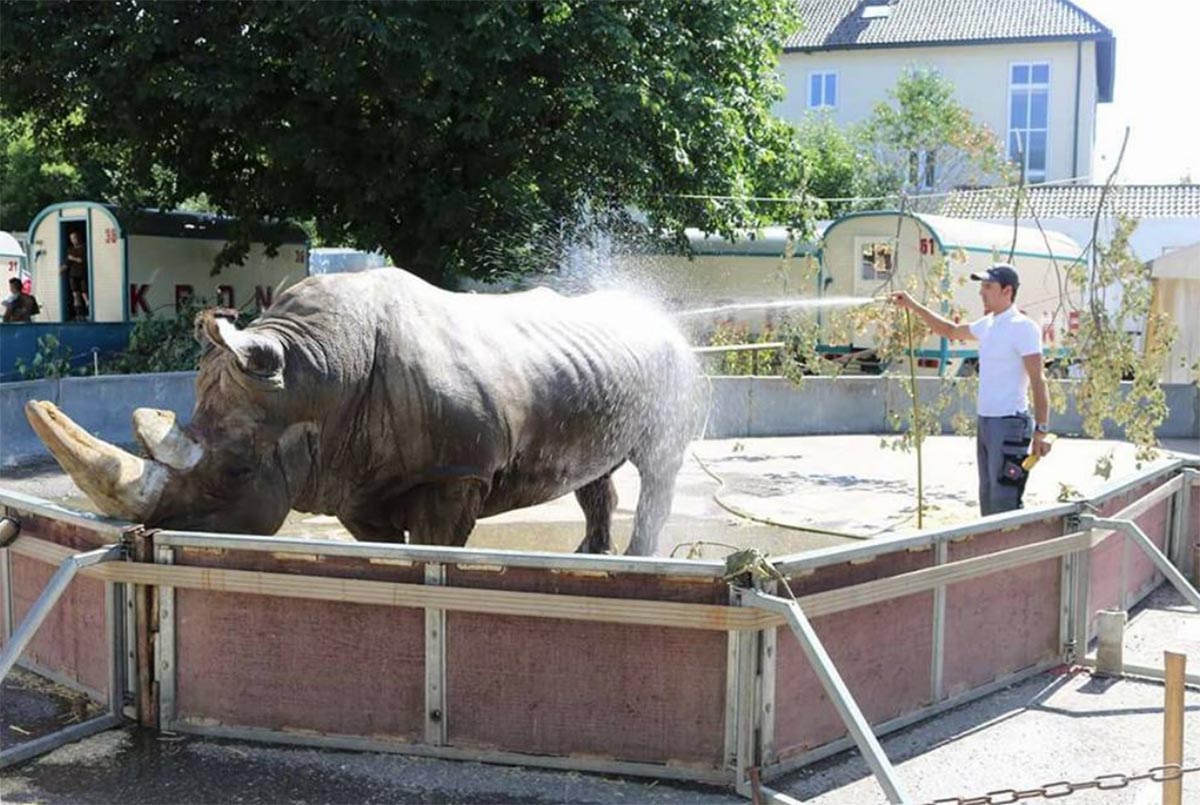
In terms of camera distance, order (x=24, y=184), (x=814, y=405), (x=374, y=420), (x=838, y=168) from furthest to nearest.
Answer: (x=24, y=184), (x=838, y=168), (x=814, y=405), (x=374, y=420)

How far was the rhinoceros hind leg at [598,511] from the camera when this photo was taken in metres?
8.13

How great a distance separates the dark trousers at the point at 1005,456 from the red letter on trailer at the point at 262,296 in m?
15.1

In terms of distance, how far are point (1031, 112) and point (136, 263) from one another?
3500cm

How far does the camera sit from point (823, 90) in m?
49.2

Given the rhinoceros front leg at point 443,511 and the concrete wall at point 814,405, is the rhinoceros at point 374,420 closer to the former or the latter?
the rhinoceros front leg at point 443,511

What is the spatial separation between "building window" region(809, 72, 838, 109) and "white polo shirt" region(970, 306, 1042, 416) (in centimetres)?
4275

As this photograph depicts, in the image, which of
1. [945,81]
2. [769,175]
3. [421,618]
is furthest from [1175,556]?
[945,81]

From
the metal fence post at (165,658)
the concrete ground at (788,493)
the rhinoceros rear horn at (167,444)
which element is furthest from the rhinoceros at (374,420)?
the concrete ground at (788,493)

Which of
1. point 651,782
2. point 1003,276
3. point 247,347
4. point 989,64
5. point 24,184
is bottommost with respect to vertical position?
point 651,782

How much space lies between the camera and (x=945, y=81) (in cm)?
4381

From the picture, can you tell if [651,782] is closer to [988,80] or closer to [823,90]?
[988,80]

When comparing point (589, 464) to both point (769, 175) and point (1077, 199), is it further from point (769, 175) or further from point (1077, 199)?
point (1077, 199)

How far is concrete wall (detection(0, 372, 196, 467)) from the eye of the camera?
14039 mm

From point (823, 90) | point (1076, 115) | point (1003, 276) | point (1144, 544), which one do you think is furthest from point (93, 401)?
point (1076, 115)
